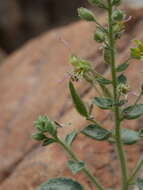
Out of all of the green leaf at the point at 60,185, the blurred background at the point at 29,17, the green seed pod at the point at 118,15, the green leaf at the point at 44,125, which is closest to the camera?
the green seed pod at the point at 118,15

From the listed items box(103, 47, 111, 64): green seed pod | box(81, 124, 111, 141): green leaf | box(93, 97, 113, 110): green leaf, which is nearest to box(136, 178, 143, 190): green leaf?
box(81, 124, 111, 141): green leaf

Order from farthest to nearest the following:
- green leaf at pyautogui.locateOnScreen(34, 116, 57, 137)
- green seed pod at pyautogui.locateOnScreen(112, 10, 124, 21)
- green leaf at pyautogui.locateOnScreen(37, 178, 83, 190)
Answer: green leaf at pyautogui.locateOnScreen(37, 178, 83, 190)
green leaf at pyautogui.locateOnScreen(34, 116, 57, 137)
green seed pod at pyautogui.locateOnScreen(112, 10, 124, 21)

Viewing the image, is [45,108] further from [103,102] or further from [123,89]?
[123,89]

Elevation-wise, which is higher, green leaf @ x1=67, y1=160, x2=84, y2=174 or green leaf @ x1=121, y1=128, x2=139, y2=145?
green leaf @ x1=67, y1=160, x2=84, y2=174

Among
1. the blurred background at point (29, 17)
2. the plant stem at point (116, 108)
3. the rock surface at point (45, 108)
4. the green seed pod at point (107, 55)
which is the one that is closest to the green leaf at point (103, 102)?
the plant stem at point (116, 108)

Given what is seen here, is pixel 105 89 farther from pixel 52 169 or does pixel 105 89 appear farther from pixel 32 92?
pixel 32 92

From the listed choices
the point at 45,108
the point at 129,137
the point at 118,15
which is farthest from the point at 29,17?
the point at 118,15

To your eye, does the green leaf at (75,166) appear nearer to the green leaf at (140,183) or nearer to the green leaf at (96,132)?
the green leaf at (96,132)

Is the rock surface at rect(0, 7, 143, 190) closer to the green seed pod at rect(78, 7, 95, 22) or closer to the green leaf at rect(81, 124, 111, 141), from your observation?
the green seed pod at rect(78, 7, 95, 22)
